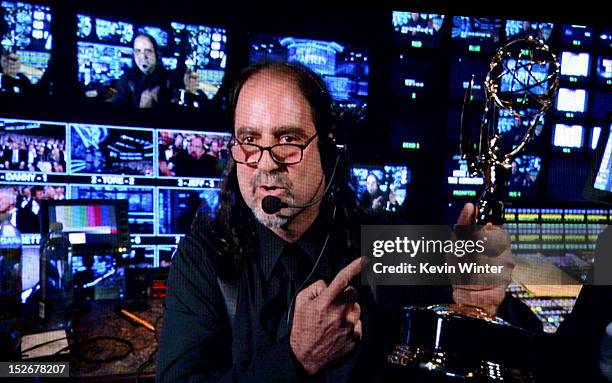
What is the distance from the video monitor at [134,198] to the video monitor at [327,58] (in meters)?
0.61

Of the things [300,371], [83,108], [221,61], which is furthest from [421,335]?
[83,108]

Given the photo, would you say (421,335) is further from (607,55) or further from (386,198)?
(607,55)

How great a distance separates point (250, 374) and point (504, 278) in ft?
1.59

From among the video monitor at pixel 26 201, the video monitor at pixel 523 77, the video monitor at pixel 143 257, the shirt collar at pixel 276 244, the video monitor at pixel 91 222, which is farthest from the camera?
the video monitor at pixel 143 257

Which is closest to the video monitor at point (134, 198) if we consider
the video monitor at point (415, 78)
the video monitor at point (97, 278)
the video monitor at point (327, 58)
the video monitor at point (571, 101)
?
the video monitor at point (97, 278)

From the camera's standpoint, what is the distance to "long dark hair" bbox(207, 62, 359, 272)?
1.05 metres

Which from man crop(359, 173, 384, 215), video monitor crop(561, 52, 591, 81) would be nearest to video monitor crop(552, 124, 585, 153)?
video monitor crop(561, 52, 591, 81)

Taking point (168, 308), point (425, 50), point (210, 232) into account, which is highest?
point (425, 50)

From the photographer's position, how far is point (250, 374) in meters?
0.76

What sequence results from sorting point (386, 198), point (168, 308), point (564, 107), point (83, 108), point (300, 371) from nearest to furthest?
point (300, 371), point (168, 308), point (83, 108), point (386, 198), point (564, 107)

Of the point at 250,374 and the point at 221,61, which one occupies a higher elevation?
the point at 221,61

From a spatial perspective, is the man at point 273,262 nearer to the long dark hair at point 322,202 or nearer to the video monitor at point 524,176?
the long dark hair at point 322,202

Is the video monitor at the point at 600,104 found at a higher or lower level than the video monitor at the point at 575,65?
lower

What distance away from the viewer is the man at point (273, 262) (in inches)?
31.1
